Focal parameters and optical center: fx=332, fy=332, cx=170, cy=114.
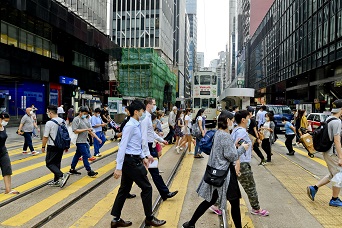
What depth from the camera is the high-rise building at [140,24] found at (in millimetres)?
71375

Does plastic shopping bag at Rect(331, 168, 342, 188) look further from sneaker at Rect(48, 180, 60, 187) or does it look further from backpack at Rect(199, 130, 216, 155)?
sneaker at Rect(48, 180, 60, 187)

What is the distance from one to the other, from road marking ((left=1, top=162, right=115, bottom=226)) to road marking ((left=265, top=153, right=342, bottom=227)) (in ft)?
14.4

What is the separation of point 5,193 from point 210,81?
23705 millimetres

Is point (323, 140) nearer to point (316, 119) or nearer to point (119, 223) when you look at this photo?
point (119, 223)

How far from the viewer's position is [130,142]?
4543mm

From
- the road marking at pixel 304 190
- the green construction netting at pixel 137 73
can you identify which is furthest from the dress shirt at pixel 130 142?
the green construction netting at pixel 137 73

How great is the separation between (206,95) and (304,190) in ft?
73.2

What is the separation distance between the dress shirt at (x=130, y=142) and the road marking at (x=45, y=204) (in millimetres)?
1867

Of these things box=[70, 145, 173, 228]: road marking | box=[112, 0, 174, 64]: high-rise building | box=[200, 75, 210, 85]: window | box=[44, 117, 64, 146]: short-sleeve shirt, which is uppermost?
box=[112, 0, 174, 64]: high-rise building

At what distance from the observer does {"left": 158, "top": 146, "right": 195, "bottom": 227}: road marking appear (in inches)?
201

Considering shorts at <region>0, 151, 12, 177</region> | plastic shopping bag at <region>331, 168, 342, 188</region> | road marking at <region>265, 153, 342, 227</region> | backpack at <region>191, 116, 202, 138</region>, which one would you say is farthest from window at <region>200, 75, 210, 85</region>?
shorts at <region>0, 151, 12, 177</region>

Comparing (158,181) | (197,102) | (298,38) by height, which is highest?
(298,38)

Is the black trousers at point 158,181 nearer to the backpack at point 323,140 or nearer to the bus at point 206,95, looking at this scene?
the backpack at point 323,140

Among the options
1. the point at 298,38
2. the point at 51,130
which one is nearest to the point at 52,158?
the point at 51,130
